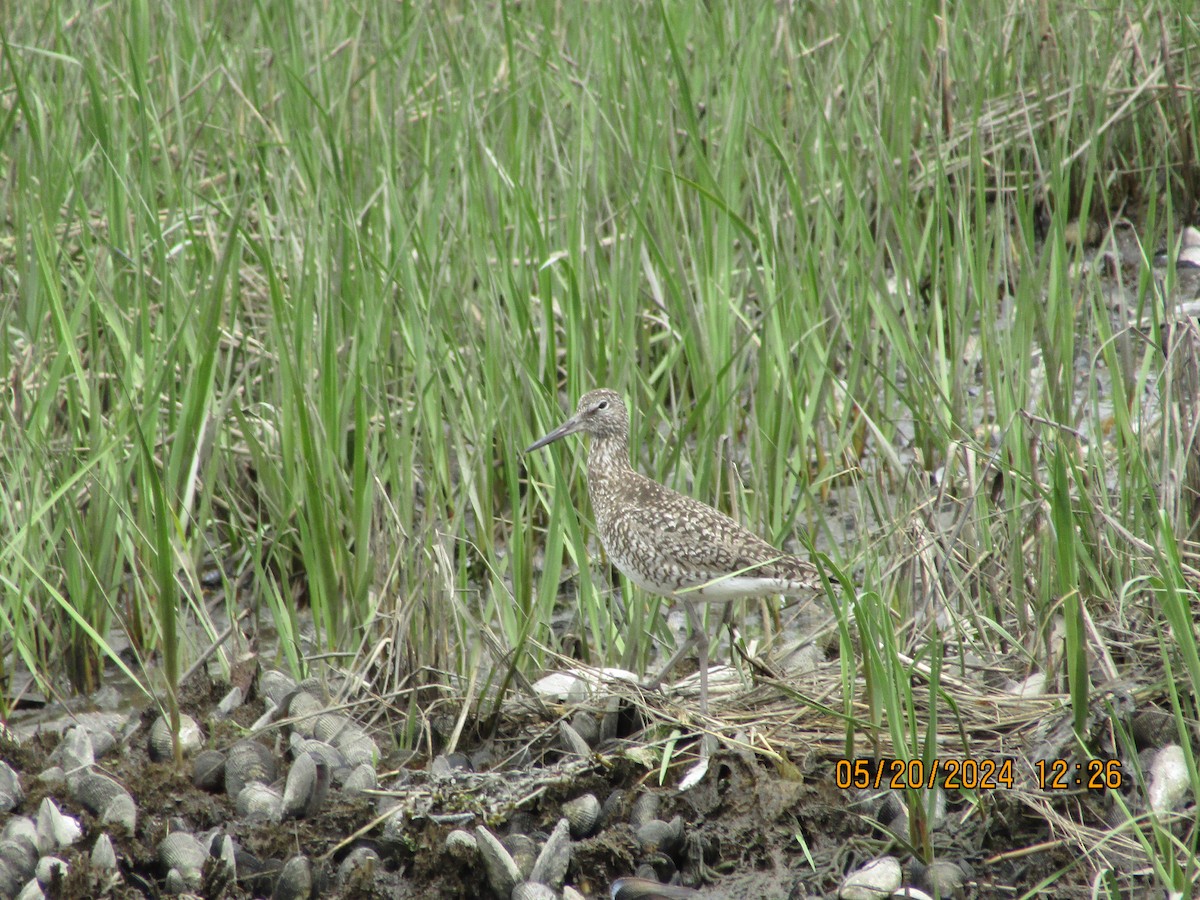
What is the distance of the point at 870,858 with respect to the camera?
11.5 feet

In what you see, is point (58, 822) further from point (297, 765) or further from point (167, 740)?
point (297, 765)

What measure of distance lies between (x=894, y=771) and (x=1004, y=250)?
2.81 meters

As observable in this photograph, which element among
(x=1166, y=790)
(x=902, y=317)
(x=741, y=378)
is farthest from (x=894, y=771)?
(x=902, y=317)

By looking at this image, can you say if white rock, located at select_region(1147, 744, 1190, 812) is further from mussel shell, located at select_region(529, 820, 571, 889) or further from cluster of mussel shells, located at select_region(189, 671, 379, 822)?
cluster of mussel shells, located at select_region(189, 671, 379, 822)

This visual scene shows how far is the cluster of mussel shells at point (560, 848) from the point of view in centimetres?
353

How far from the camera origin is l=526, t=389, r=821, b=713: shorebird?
13.6 feet

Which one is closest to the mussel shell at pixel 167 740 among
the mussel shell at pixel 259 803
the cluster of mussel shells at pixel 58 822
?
the cluster of mussel shells at pixel 58 822

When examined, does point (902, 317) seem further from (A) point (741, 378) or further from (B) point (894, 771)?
(B) point (894, 771)

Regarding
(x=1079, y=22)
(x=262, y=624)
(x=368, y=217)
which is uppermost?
(x=1079, y=22)

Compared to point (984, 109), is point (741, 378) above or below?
below

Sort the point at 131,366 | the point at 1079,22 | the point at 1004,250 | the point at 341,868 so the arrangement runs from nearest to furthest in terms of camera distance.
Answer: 1. the point at 341,868
2. the point at 131,366
3. the point at 1004,250
4. the point at 1079,22

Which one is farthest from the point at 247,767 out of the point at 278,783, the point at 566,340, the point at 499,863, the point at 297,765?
the point at 566,340
